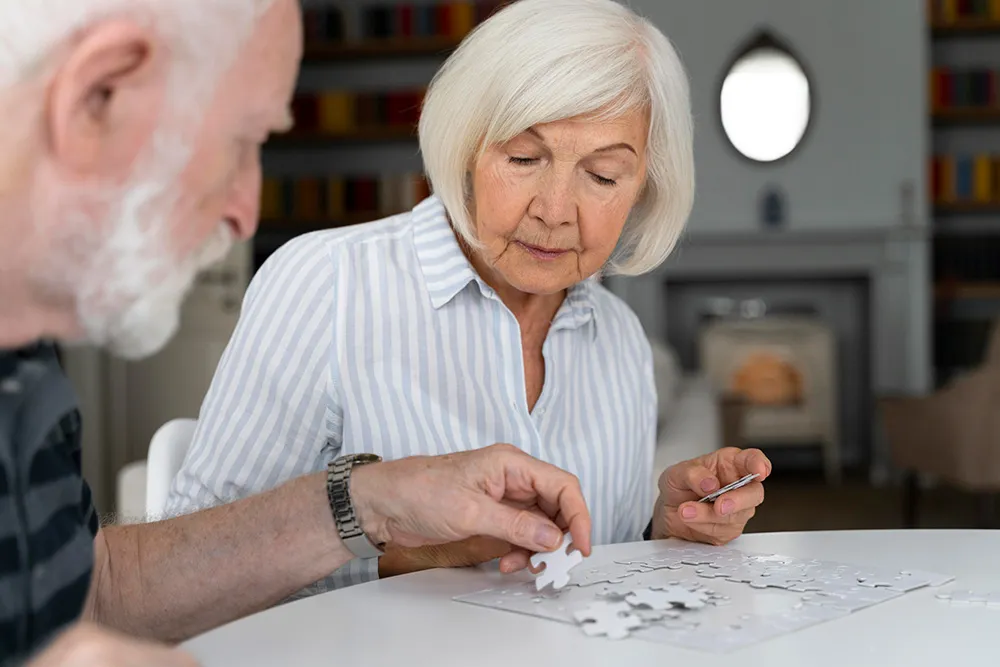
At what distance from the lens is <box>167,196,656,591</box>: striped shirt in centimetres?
152

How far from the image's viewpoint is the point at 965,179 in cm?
726

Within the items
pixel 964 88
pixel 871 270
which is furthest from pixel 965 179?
pixel 871 270

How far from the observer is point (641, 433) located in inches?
69.7

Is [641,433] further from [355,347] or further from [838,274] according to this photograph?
[838,274]

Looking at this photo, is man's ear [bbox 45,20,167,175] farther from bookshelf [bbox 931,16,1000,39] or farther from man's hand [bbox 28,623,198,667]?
bookshelf [bbox 931,16,1000,39]

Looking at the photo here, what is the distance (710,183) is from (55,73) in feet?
22.7

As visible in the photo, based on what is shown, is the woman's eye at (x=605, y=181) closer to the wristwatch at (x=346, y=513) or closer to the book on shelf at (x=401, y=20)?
the wristwatch at (x=346, y=513)

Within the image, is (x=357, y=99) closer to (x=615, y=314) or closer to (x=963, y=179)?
(x=963, y=179)

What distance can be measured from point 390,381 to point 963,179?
6463 mm

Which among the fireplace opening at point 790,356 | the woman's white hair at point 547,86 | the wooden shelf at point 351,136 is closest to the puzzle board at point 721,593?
the woman's white hair at point 547,86

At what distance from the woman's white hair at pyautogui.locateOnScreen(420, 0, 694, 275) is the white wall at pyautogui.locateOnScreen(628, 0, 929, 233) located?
217 inches

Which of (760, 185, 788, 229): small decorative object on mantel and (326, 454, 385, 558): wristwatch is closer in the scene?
(326, 454, 385, 558): wristwatch

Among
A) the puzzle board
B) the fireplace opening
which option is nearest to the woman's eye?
the puzzle board

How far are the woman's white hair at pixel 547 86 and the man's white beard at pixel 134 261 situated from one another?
760 mm
